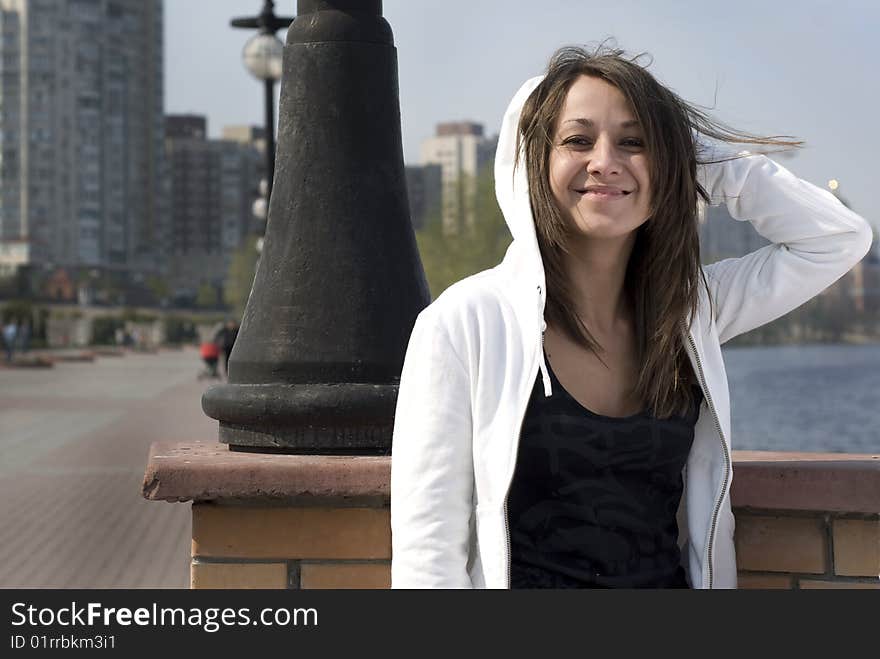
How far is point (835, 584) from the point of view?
2.66 metres

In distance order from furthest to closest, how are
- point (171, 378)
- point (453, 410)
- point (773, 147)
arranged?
point (171, 378) < point (773, 147) < point (453, 410)

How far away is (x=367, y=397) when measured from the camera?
3107mm

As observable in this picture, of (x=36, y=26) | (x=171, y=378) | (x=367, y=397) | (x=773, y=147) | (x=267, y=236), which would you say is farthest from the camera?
(x=36, y=26)

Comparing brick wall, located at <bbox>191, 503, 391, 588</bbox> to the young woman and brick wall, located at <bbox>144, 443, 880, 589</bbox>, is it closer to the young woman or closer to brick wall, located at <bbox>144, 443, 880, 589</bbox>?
brick wall, located at <bbox>144, 443, 880, 589</bbox>

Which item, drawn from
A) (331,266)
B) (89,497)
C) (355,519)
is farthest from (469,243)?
(355,519)

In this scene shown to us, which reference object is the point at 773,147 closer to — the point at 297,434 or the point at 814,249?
the point at 814,249

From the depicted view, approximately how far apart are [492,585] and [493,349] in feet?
1.28

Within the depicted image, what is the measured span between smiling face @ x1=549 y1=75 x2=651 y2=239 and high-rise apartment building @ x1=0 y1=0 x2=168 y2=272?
4277 inches

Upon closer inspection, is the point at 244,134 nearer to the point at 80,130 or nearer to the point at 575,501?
the point at 80,130

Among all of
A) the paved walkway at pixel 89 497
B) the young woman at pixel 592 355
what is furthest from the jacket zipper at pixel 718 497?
the paved walkway at pixel 89 497

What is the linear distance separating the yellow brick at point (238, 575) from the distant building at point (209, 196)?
5534 inches

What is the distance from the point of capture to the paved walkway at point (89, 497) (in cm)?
738

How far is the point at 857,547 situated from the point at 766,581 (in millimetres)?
199
